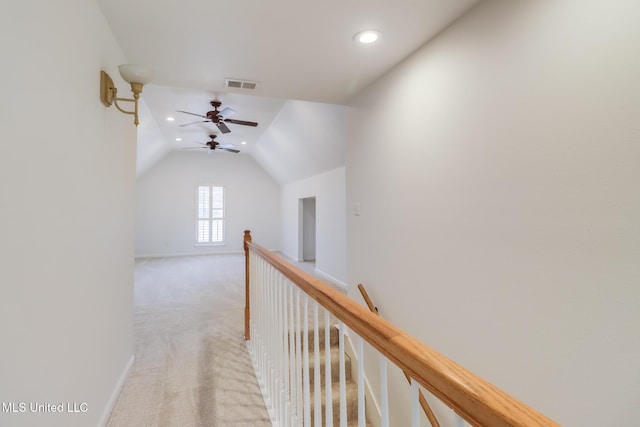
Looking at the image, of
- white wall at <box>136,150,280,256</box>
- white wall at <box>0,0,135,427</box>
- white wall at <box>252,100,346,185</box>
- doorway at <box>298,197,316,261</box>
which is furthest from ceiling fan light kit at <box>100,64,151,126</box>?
white wall at <box>136,150,280,256</box>

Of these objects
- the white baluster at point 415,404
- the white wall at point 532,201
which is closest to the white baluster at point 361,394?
the white baluster at point 415,404

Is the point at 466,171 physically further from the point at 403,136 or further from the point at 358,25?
the point at 358,25

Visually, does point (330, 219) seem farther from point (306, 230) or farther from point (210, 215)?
point (210, 215)

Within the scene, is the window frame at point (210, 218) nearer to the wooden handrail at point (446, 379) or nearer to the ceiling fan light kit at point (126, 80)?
the ceiling fan light kit at point (126, 80)

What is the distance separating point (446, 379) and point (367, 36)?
191 centimetres

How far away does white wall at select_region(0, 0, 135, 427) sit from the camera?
908mm

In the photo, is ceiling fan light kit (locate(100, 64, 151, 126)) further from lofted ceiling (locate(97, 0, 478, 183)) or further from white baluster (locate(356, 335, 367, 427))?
white baluster (locate(356, 335, 367, 427))

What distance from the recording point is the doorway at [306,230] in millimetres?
7555

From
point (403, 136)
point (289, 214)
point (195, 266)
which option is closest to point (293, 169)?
point (289, 214)

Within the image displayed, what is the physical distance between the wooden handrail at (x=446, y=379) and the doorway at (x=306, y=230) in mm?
6645

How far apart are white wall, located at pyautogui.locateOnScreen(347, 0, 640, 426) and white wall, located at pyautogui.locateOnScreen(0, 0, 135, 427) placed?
6.18 feet

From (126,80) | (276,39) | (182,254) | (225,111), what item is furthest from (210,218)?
(276,39)

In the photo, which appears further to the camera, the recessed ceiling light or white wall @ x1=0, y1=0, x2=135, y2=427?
the recessed ceiling light

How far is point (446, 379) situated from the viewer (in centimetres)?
56
